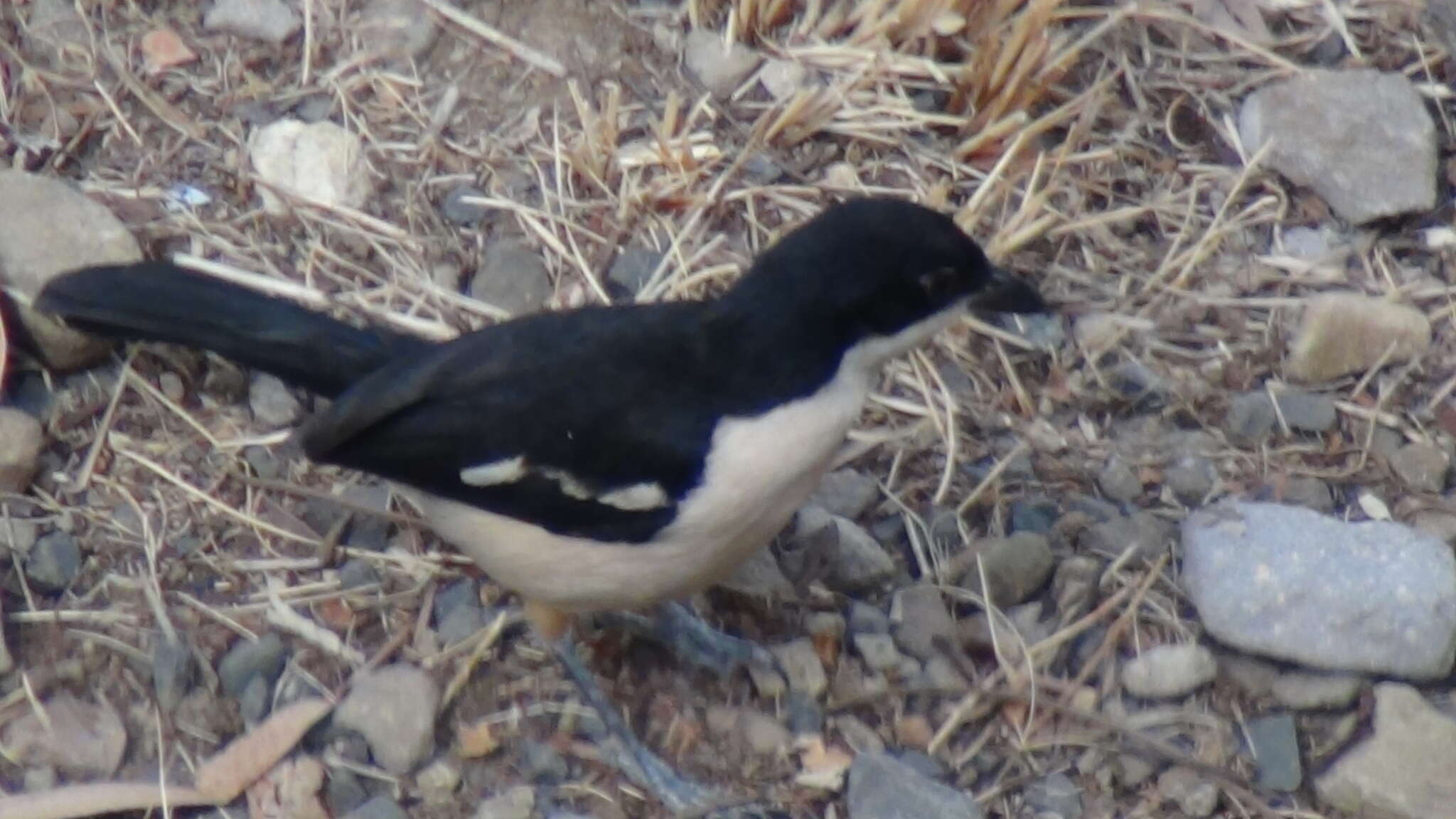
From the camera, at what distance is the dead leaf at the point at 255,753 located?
11.6ft

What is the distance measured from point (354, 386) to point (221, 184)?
1.08 meters

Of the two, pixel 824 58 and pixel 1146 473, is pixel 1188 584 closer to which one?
pixel 1146 473

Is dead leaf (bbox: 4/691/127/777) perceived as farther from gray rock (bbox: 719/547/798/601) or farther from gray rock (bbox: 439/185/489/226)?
gray rock (bbox: 439/185/489/226)

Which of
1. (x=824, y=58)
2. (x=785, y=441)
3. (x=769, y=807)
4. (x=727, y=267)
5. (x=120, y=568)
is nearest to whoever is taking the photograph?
(x=785, y=441)

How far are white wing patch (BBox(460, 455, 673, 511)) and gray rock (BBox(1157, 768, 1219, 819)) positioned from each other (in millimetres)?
1107

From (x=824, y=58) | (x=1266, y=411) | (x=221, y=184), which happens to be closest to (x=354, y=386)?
(x=221, y=184)

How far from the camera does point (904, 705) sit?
3756 mm

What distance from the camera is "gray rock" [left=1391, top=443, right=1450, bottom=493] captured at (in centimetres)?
412

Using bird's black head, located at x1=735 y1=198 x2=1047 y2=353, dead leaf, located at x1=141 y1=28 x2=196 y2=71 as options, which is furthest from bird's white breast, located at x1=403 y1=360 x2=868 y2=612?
dead leaf, located at x1=141 y1=28 x2=196 y2=71

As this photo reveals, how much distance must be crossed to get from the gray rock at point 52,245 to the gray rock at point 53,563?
1.45ft

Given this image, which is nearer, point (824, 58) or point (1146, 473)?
point (1146, 473)

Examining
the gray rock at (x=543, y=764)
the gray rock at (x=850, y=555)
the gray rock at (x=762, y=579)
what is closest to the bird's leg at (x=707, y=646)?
the gray rock at (x=762, y=579)

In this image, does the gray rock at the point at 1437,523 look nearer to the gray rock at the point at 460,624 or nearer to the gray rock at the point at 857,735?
the gray rock at the point at 857,735

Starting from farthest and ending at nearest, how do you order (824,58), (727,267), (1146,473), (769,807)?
(824,58)
(727,267)
(1146,473)
(769,807)
